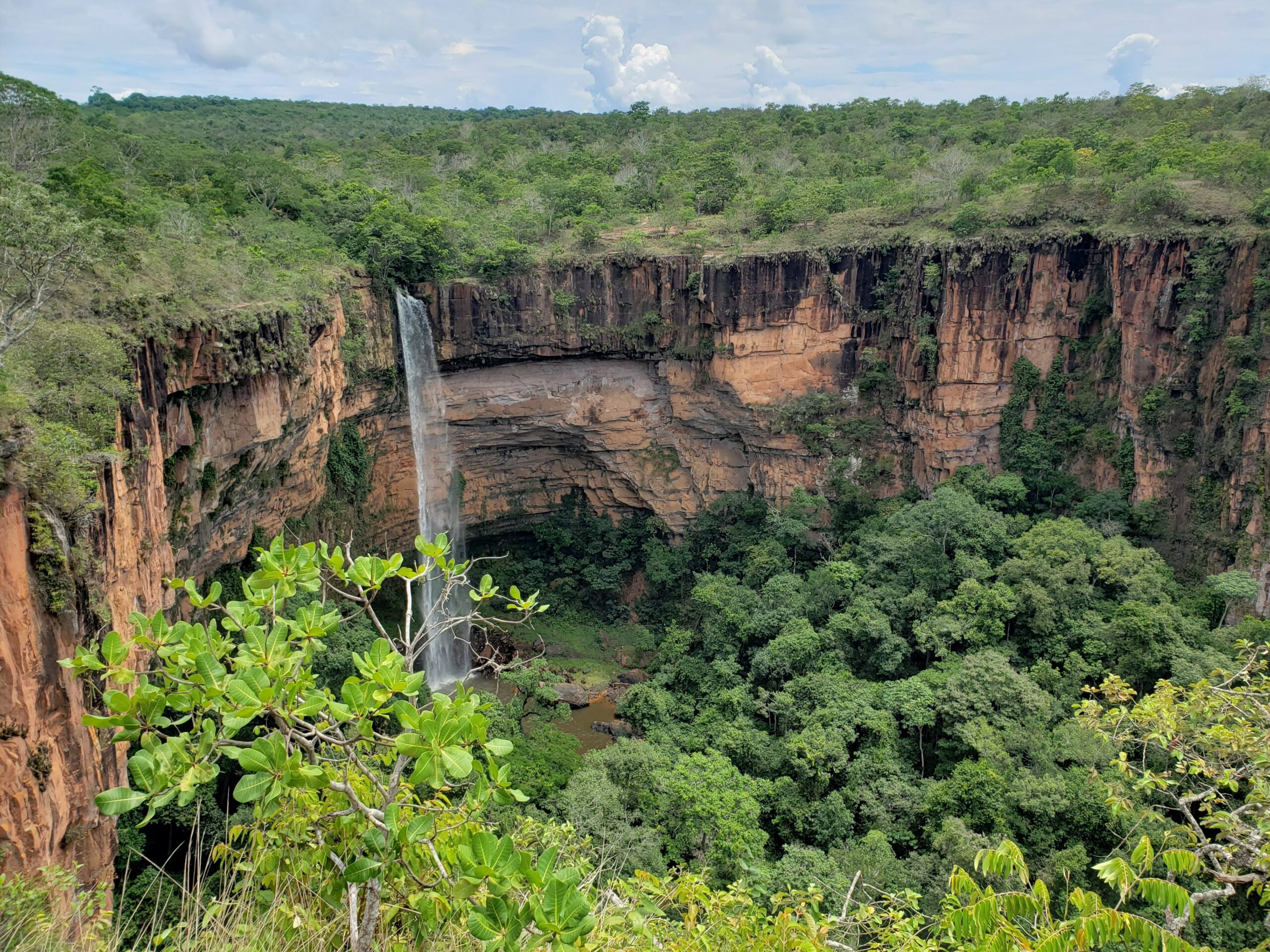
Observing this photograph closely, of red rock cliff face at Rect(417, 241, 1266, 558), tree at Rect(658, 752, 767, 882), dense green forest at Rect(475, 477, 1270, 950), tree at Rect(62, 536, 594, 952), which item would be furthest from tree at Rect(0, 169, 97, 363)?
red rock cliff face at Rect(417, 241, 1266, 558)

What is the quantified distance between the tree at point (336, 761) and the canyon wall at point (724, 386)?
342 inches

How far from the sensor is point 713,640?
18.9 m

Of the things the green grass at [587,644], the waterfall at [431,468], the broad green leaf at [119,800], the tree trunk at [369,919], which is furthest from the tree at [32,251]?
the green grass at [587,644]

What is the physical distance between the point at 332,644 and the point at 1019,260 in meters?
18.9

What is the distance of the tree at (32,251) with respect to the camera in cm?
767

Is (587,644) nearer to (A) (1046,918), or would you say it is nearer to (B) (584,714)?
(B) (584,714)

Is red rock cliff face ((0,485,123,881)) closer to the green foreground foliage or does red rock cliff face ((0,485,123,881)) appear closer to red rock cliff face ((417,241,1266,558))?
the green foreground foliage

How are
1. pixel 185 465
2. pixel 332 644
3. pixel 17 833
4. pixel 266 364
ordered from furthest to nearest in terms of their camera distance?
pixel 332 644
pixel 266 364
pixel 185 465
pixel 17 833

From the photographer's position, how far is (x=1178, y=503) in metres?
18.6

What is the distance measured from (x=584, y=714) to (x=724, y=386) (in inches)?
400

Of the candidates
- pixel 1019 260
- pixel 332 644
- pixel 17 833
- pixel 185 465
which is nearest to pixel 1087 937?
pixel 17 833

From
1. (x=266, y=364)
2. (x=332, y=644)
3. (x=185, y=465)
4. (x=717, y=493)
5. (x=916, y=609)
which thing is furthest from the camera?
(x=717, y=493)

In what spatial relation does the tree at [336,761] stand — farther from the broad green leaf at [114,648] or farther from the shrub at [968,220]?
the shrub at [968,220]

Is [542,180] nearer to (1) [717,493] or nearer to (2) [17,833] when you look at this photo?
(1) [717,493]
